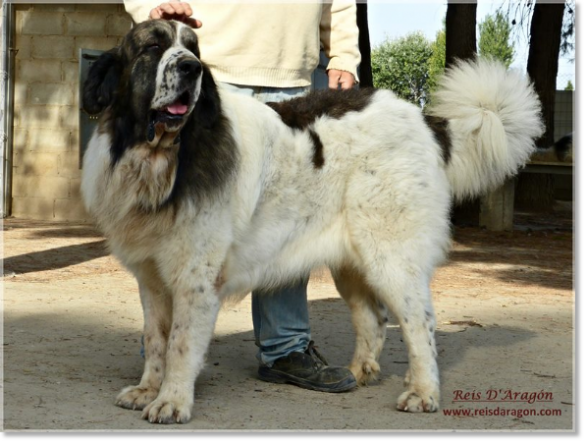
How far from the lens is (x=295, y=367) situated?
4.25 meters

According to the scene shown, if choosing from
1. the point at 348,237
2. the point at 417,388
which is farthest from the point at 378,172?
the point at 417,388

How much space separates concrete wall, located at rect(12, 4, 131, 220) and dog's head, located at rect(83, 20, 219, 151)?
28.1 ft

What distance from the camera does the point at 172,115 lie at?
3.47m

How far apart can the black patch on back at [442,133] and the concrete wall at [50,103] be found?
832 cm

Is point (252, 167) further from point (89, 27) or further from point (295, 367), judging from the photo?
point (89, 27)

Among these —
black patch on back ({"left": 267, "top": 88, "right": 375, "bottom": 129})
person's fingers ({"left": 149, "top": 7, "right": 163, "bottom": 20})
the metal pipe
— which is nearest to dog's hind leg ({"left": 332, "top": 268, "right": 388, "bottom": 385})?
black patch on back ({"left": 267, "top": 88, "right": 375, "bottom": 129})

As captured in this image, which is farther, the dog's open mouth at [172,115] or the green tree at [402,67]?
the green tree at [402,67]

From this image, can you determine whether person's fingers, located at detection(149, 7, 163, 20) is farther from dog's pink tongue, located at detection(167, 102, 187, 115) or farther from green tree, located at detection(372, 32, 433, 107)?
green tree, located at detection(372, 32, 433, 107)

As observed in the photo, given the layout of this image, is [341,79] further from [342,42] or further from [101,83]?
[101,83]

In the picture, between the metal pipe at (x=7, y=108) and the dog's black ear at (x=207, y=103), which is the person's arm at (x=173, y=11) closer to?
the dog's black ear at (x=207, y=103)

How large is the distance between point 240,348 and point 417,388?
141 centimetres

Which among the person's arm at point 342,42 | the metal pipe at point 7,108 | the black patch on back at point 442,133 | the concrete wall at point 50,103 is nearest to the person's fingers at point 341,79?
the person's arm at point 342,42

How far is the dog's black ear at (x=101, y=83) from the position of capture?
11.9 ft

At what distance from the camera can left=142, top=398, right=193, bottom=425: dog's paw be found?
3.52 meters
